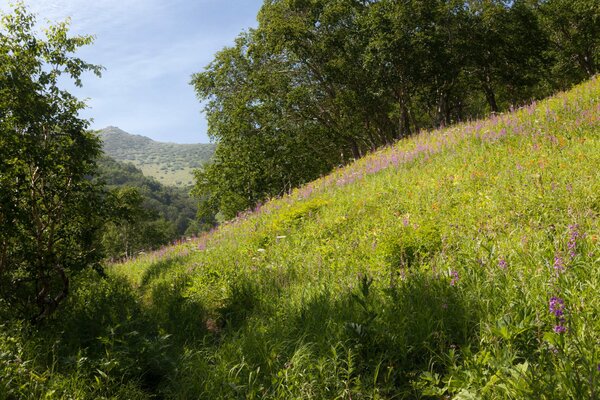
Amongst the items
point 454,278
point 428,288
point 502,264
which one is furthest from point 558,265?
point 428,288

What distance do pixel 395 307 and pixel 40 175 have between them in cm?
610

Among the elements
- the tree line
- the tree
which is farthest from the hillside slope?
the tree line

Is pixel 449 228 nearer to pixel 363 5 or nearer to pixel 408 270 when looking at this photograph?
pixel 408 270

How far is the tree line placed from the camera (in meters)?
20.1

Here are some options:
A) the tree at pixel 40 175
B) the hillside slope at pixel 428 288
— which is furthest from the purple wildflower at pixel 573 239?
the tree at pixel 40 175

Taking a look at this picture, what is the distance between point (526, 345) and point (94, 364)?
3890mm

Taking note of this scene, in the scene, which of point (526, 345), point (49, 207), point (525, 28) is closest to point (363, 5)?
point (525, 28)

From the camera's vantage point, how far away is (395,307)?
362cm

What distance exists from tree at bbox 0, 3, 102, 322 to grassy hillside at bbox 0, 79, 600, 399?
957 mm

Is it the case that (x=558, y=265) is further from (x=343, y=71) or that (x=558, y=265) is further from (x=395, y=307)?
(x=343, y=71)

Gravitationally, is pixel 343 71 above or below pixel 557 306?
above

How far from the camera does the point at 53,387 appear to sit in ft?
10.2

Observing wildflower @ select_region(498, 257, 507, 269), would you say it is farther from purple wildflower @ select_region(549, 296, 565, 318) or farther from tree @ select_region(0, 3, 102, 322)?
tree @ select_region(0, 3, 102, 322)

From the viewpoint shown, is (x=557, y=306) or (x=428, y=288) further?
(x=428, y=288)
